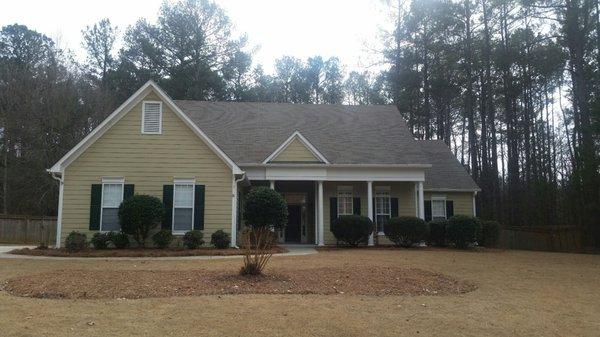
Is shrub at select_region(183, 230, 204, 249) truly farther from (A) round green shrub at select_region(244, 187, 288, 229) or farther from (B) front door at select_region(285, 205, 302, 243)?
(B) front door at select_region(285, 205, 302, 243)

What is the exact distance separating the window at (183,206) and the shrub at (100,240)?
7.55 ft

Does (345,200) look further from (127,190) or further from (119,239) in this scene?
(119,239)

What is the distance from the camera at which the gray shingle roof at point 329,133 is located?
21969 mm

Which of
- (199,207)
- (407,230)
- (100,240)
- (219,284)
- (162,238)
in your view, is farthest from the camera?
A: (407,230)

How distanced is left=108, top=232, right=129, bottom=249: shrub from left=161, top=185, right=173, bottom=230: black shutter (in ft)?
4.40

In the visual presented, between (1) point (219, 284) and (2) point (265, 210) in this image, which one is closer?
(1) point (219, 284)

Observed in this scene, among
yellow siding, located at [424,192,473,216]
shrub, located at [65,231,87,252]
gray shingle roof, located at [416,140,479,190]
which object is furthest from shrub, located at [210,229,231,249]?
yellow siding, located at [424,192,473,216]

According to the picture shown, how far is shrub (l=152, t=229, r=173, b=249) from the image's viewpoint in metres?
17.0

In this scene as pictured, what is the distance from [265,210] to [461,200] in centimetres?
1082

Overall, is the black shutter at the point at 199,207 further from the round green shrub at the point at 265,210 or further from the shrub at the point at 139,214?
the round green shrub at the point at 265,210

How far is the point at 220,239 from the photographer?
1745 centimetres

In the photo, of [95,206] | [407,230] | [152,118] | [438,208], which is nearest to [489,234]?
[438,208]

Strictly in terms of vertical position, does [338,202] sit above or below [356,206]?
above

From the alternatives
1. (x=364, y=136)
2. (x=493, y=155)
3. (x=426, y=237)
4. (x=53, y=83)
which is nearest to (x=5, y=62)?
(x=53, y=83)
